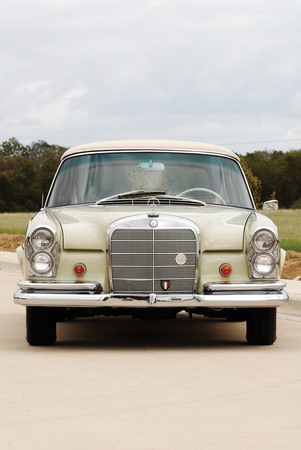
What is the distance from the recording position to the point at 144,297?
5.99m

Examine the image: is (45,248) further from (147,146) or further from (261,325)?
(261,325)

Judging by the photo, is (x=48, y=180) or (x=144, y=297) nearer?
(x=144, y=297)

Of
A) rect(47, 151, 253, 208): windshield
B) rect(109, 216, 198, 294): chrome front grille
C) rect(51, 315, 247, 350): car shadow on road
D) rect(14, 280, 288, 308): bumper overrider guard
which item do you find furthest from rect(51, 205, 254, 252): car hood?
rect(51, 315, 247, 350): car shadow on road

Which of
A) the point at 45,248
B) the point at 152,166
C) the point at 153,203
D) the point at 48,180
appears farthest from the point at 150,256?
the point at 48,180

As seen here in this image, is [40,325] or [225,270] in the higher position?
[225,270]

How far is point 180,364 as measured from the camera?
571 centimetres

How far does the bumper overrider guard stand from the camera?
5965 mm

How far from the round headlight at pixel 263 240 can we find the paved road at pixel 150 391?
37.0 inches

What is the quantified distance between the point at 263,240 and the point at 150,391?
75.2 inches

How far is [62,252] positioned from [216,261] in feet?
4.35

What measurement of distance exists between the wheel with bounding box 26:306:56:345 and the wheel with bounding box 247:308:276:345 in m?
1.81

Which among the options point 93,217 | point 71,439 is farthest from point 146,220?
point 71,439

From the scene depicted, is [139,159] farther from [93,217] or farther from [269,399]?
[269,399]

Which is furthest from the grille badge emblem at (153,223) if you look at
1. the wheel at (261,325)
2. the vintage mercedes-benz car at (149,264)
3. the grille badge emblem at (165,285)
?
the wheel at (261,325)
